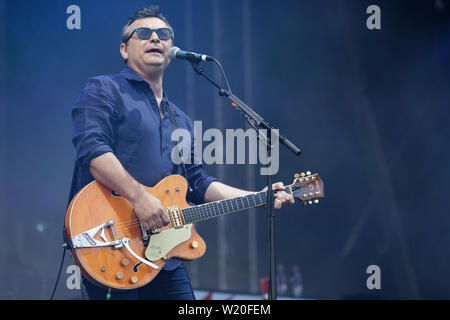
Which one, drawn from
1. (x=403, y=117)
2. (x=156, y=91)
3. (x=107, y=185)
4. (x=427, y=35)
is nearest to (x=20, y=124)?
(x=156, y=91)

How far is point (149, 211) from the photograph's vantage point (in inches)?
96.7

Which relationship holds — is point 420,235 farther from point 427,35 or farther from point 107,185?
point 107,185

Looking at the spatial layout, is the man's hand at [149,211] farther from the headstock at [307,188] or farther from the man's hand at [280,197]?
the headstock at [307,188]

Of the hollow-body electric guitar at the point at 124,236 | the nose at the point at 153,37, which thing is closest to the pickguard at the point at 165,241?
the hollow-body electric guitar at the point at 124,236

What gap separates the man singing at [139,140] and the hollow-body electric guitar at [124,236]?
68 mm

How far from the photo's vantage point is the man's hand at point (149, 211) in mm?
2445

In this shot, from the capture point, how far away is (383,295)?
175 inches

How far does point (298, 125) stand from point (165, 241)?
2845 mm

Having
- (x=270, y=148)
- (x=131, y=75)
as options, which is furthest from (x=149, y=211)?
(x=131, y=75)

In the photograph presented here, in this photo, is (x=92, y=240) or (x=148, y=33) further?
(x=148, y=33)

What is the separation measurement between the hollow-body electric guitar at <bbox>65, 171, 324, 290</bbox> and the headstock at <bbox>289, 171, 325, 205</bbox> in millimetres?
574

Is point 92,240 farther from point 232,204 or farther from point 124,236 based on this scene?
point 232,204

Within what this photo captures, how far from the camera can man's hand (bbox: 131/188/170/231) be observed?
2.45 metres

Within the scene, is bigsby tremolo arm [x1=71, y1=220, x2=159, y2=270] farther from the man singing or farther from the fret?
the fret
